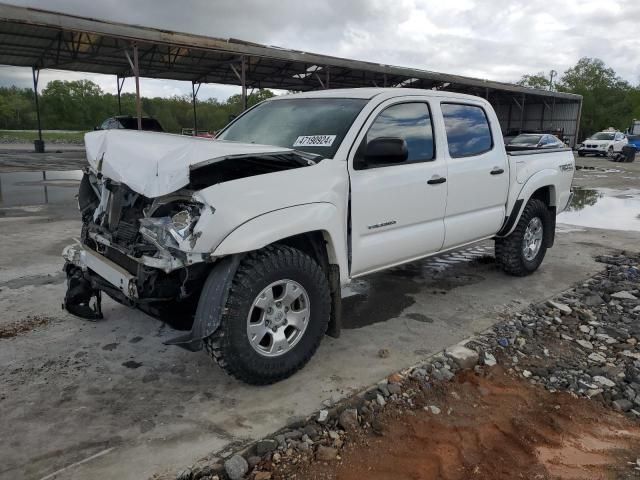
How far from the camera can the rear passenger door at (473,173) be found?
4.50 metres

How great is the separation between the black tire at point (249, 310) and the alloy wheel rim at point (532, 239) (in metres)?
3.25

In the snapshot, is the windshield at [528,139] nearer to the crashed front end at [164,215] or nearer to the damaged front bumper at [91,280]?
the crashed front end at [164,215]

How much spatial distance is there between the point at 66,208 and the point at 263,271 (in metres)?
8.06

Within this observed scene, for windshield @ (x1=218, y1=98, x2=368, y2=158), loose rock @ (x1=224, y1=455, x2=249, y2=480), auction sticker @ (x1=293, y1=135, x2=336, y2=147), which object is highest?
windshield @ (x1=218, y1=98, x2=368, y2=158)

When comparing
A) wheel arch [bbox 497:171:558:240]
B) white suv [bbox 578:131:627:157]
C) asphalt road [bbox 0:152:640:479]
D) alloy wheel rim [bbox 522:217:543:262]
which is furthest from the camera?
white suv [bbox 578:131:627:157]

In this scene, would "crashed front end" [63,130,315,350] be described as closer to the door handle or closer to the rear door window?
the door handle

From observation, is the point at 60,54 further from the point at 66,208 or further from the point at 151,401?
the point at 151,401

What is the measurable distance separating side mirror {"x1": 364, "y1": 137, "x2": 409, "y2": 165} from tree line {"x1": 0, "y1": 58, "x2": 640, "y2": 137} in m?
55.7

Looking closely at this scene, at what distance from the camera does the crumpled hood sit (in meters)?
2.86

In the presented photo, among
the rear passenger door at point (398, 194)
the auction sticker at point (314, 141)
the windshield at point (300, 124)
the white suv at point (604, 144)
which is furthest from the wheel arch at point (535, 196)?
the white suv at point (604, 144)

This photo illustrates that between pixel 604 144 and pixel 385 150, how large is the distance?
32394 mm

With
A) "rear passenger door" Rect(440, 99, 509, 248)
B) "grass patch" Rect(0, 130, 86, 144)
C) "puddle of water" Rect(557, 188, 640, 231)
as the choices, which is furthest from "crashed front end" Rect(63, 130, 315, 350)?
"grass patch" Rect(0, 130, 86, 144)

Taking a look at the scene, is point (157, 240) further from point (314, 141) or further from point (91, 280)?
point (314, 141)

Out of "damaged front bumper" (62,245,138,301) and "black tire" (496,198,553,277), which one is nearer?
"damaged front bumper" (62,245,138,301)
